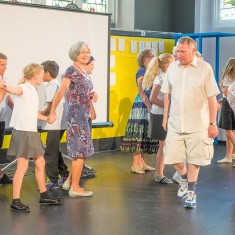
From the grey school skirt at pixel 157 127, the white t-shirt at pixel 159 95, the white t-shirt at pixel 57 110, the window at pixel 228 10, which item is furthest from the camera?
the window at pixel 228 10

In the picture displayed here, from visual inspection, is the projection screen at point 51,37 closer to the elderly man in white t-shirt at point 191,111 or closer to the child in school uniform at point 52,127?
the child in school uniform at point 52,127

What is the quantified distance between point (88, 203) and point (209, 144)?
Result: 111 cm

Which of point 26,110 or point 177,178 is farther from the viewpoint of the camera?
point 177,178

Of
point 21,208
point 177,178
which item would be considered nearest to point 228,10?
point 177,178

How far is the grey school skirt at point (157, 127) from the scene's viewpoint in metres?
5.64

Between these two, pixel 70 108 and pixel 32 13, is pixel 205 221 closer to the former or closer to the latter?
pixel 70 108

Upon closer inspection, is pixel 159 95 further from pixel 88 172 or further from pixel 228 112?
pixel 228 112

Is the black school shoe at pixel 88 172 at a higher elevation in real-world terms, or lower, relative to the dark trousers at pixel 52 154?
lower

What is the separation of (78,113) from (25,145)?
0.59 metres

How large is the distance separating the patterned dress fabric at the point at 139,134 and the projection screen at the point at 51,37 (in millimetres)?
776

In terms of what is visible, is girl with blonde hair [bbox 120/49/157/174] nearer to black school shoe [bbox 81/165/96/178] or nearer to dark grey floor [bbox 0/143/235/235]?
dark grey floor [bbox 0/143/235/235]

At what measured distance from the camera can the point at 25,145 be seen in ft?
15.3

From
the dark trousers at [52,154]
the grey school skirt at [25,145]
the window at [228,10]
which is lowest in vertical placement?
the dark trousers at [52,154]

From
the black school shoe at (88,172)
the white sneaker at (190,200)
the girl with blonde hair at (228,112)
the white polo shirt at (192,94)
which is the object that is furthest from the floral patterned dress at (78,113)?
the girl with blonde hair at (228,112)
